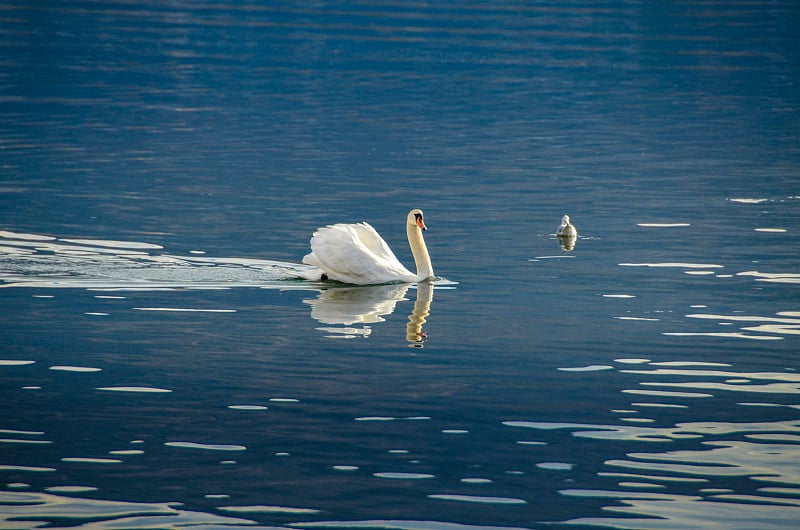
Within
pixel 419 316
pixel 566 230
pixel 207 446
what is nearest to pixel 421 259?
pixel 419 316

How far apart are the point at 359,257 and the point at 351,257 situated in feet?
0.39

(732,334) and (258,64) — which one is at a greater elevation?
(258,64)

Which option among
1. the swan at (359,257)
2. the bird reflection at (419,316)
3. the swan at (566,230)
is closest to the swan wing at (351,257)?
the swan at (359,257)

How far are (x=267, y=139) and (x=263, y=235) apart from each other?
625 inches

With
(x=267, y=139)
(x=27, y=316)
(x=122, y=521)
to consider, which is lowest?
(x=122, y=521)

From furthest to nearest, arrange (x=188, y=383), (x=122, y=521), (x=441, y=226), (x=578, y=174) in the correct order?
(x=578, y=174) → (x=441, y=226) → (x=188, y=383) → (x=122, y=521)

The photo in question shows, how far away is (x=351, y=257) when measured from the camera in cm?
2223

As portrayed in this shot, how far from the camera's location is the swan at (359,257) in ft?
72.8

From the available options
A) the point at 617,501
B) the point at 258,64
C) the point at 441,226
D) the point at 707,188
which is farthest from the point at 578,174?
the point at 258,64

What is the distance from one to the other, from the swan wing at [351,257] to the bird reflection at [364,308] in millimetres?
168

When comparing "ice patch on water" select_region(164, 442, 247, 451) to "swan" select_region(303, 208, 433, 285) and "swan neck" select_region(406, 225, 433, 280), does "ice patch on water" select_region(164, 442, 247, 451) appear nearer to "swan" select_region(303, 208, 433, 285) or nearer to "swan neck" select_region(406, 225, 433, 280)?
"swan" select_region(303, 208, 433, 285)

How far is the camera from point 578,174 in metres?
35.7

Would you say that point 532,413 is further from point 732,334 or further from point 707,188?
point 707,188

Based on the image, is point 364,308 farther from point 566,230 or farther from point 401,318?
point 566,230
